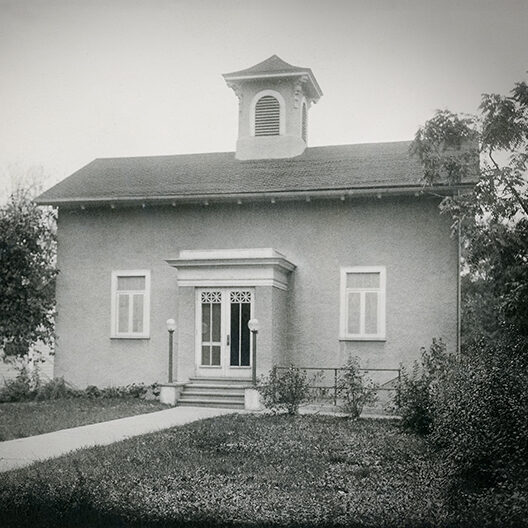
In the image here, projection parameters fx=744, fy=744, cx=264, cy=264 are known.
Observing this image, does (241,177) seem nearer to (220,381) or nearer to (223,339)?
(223,339)

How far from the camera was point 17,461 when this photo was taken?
9.54 m

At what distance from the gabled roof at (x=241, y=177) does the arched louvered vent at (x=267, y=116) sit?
42.3 inches

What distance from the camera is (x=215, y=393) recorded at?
56.2ft

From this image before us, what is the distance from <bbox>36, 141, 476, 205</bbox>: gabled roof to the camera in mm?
18078

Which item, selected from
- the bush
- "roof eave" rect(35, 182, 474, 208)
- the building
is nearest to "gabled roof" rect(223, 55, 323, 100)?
the building

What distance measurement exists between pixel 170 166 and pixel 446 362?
11.0m

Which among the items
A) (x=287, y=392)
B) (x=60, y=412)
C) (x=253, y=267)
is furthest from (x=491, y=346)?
(x=60, y=412)

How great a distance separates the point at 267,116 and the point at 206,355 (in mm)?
7865

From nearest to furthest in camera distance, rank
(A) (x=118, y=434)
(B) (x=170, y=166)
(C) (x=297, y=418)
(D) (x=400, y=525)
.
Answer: (D) (x=400, y=525) → (A) (x=118, y=434) → (C) (x=297, y=418) → (B) (x=170, y=166)

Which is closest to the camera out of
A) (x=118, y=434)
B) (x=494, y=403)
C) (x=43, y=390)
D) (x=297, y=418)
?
(x=494, y=403)

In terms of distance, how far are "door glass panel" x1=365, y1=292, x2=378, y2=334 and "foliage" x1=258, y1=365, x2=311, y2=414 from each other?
3.16 meters

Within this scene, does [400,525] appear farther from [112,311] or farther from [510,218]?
[112,311]

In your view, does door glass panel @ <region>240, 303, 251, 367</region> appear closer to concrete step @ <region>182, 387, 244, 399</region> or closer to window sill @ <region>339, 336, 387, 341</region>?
concrete step @ <region>182, 387, 244, 399</region>

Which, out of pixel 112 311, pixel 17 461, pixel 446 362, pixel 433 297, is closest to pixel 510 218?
pixel 446 362
